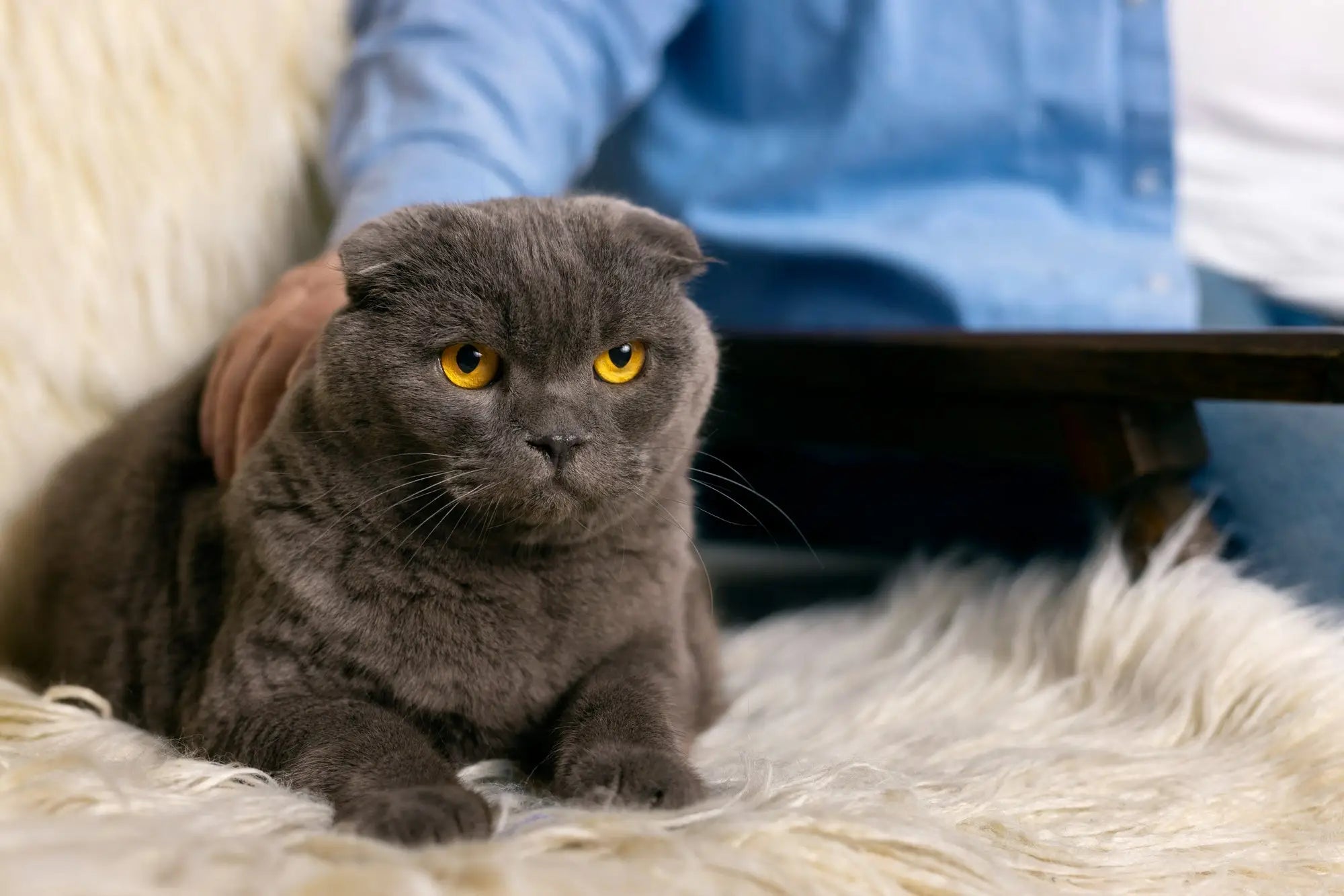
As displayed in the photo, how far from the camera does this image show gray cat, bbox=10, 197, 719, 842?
62 cm

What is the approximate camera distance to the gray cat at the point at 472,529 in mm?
616

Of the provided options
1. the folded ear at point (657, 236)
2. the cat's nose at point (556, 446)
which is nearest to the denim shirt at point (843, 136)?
the folded ear at point (657, 236)

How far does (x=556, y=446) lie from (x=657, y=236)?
0.17 m

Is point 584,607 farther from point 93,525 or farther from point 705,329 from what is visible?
point 93,525

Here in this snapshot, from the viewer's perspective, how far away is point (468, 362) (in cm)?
63

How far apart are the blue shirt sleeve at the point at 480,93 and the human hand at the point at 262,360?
120 millimetres

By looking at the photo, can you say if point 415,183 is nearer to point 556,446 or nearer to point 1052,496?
point 556,446

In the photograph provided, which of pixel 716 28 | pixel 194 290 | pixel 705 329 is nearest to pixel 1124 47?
pixel 716 28

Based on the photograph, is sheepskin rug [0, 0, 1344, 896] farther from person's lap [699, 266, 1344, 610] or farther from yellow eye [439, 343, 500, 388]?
yellow eye [439, 343, 500, 388]

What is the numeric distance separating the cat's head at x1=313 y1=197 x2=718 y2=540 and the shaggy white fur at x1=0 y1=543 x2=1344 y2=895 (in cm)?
18

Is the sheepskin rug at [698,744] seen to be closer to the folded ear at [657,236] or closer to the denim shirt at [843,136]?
the denim shirt at [843,136]

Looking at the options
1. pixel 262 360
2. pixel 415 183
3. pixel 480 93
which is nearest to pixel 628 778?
pixel 262 360

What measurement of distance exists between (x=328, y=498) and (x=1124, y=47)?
0.89 meters

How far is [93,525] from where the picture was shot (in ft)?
2.77
